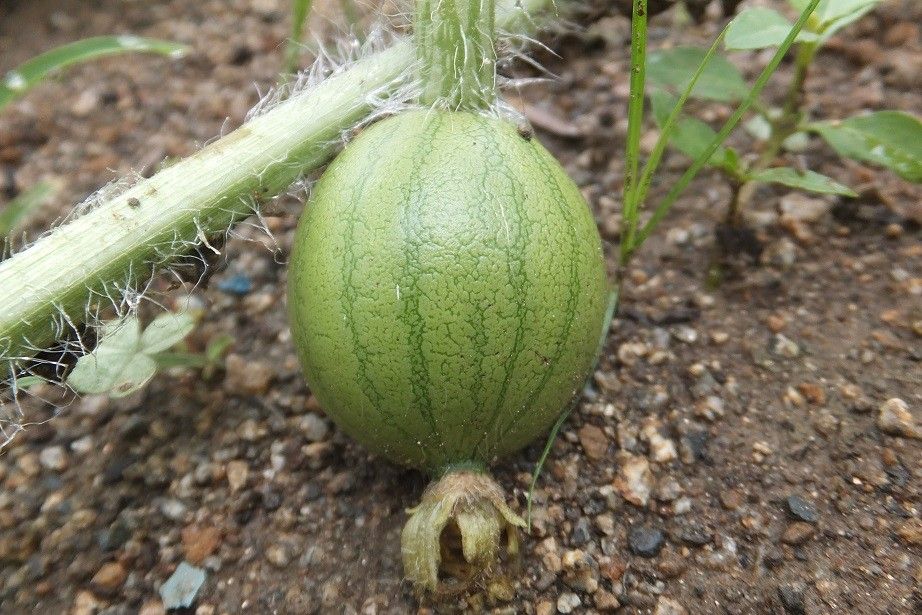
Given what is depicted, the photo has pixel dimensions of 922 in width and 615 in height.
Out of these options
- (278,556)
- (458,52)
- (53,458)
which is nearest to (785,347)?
(458,52)

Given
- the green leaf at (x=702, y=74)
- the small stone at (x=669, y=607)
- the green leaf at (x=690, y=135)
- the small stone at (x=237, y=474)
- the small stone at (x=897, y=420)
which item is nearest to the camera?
the small stone at (x=669, y=607)

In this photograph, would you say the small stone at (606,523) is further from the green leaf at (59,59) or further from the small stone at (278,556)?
the green leaf at (59,59)

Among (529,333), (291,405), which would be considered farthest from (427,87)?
(291,405)

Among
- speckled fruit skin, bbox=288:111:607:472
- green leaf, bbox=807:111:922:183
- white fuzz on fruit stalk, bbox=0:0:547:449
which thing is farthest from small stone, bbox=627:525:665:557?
green leaf, bbox=807:111:922:183

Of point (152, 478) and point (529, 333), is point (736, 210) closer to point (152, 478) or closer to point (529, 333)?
point (529, 333)

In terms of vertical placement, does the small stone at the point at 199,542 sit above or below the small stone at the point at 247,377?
below

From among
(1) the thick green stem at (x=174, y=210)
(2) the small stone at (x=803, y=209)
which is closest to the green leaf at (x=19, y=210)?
(1) the thick green stem at (x=174, y=210)

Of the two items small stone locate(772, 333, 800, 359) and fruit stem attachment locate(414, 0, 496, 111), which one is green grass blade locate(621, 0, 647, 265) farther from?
small stone locate(772, 333, 800, 359)
